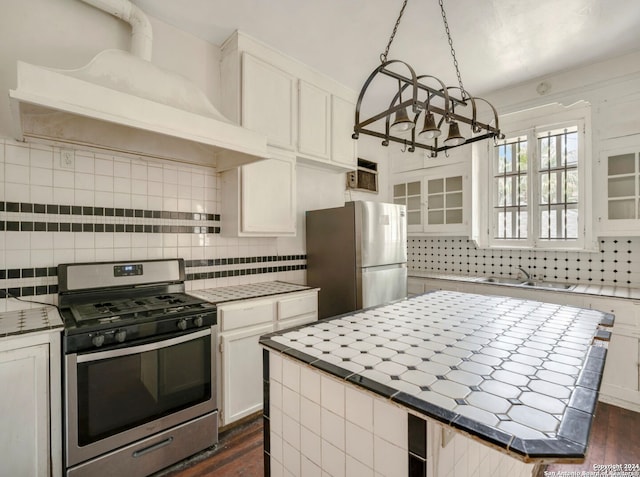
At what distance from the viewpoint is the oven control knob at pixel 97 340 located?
1.48 meters

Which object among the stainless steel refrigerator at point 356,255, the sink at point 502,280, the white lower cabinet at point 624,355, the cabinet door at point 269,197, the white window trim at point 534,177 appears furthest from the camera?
the sink at point 502,280

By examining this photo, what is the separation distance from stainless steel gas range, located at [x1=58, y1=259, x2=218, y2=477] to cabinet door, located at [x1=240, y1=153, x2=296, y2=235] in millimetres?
763

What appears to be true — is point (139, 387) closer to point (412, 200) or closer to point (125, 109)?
point (125, 109)

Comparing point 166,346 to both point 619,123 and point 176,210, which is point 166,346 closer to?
point 176,210

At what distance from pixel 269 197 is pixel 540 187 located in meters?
2.65

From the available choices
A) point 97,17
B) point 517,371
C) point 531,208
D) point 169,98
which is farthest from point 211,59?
point 531,208

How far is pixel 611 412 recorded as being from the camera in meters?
2.37

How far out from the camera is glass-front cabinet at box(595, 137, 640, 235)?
2584 mm

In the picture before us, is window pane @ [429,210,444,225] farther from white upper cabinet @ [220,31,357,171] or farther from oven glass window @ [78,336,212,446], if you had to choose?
oven glass window @ [78,336,212,446]

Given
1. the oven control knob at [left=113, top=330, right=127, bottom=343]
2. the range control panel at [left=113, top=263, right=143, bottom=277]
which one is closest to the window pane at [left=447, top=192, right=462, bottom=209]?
the range control panel at [left=113, top=263, right=143, bottom=277]

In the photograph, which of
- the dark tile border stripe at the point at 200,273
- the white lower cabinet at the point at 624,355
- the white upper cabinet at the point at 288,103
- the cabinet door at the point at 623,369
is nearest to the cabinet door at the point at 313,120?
the white upper cabinet at the point at 288,103

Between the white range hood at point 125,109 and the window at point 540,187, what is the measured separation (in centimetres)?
266

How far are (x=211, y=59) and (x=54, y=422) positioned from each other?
2.51 meters

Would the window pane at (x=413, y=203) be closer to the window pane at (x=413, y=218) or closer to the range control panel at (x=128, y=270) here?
the window pane at (x=413, y=218)
